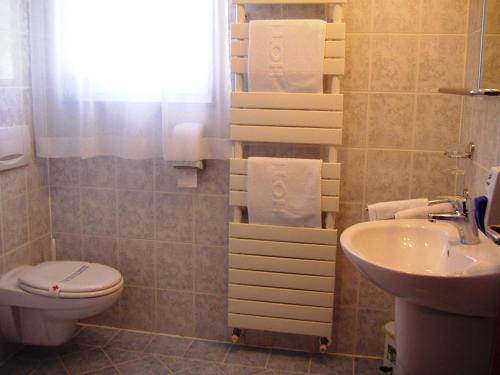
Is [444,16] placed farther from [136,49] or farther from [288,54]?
[136,49]

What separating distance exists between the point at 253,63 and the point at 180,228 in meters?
0.89

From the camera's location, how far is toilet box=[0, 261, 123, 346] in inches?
Answer: 92.0

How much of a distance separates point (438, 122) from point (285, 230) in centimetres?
81

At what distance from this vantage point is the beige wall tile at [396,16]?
2301 mm

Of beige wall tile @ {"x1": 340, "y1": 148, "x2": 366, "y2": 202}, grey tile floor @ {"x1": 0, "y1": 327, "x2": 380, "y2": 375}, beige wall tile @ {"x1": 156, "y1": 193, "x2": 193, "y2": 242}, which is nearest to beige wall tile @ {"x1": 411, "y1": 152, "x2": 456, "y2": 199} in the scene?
beige wall tile @ {"x1": 340, "y1": 148, "x2": 366, "y2": 202}

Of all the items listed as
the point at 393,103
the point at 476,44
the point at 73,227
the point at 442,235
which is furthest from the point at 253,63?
the point at 73,227

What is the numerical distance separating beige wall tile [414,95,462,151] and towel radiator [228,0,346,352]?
384 millimetres

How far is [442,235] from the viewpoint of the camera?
5.76 ft

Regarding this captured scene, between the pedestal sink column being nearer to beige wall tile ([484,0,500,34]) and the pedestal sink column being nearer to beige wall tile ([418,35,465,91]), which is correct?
beige wall tile ([484,0,500,34])

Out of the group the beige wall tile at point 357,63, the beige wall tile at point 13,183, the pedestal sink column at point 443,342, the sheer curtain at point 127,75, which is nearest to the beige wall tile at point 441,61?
the beige wall tile at point 357,63

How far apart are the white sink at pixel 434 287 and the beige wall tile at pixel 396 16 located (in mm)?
893

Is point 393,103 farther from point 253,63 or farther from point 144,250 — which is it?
point 144,250

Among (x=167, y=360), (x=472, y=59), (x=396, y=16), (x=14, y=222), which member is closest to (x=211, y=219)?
(x=167, y=360)

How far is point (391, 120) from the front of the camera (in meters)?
2.39
